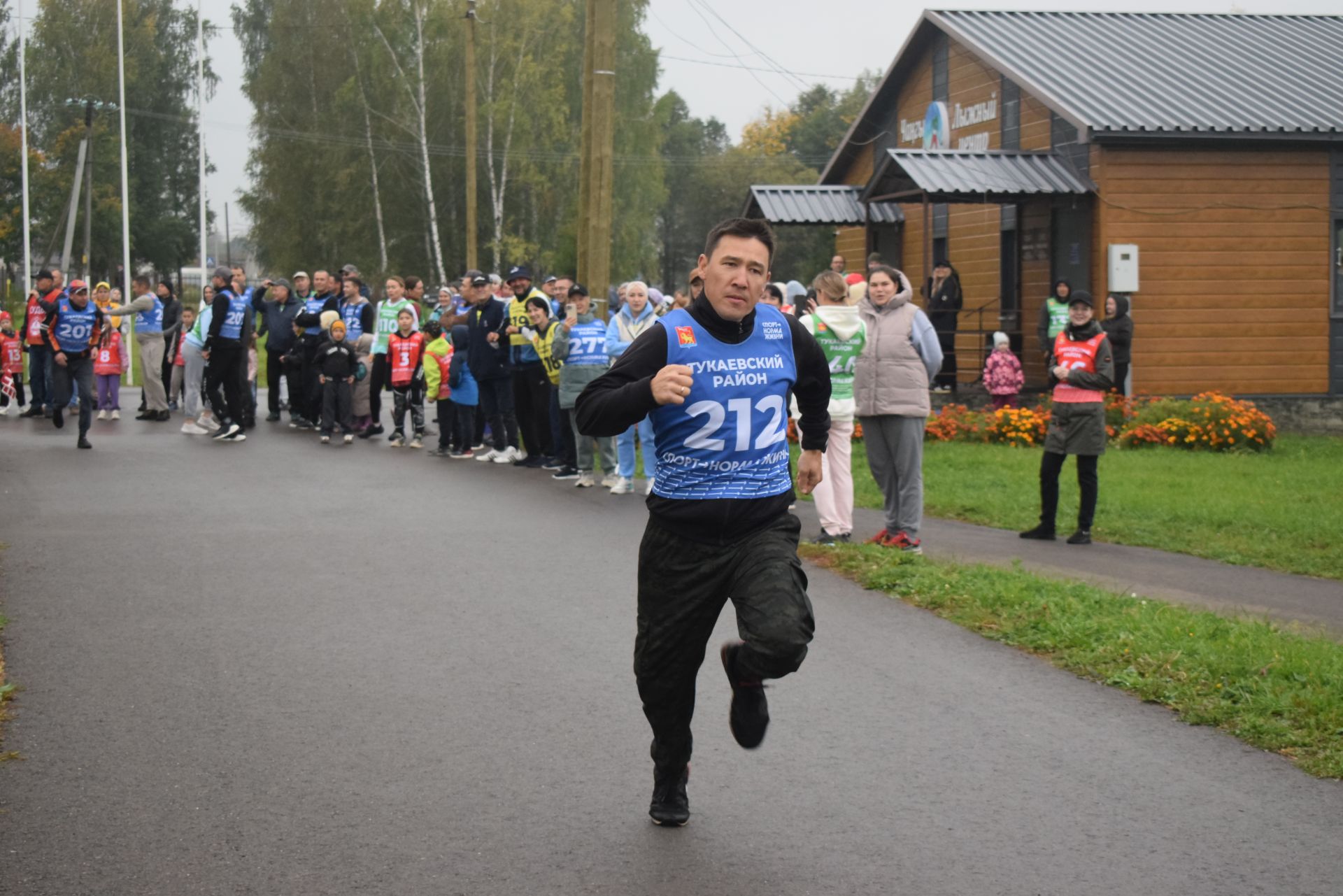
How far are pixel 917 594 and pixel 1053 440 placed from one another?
3.12m

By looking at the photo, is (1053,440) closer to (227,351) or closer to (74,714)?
(74,714)

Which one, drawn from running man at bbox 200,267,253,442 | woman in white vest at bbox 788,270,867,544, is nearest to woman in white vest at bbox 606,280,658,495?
woman in white vest at bbox 788,270,867,544

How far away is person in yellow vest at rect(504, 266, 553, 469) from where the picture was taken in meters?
16.7

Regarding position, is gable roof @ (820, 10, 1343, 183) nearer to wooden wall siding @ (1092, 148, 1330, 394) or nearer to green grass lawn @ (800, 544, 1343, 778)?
wooden wall siding @ (1092, 148, 1330, 394)

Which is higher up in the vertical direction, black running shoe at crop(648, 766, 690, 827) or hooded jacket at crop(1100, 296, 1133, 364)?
hooded jacket at crop(1100, 296, 1133, 364)

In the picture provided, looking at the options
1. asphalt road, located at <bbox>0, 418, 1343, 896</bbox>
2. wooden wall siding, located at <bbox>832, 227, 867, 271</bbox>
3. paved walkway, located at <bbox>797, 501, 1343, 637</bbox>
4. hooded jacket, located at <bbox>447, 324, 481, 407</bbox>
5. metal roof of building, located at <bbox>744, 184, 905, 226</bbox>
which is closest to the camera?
asphalt road, located at <bbox>0, 418, 1343, 896</bbox>

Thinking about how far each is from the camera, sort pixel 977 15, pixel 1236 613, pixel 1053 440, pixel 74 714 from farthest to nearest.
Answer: pixel 977 15 → pixel 1053 440 → pixel 1236 613 → pixel 74 714

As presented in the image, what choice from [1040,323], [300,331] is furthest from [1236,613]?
[300,331]

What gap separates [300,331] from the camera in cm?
2127

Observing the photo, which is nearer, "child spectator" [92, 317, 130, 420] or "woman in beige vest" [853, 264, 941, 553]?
"woman in beige vest" [853, 264, 941, 553]

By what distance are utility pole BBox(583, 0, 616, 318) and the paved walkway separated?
6555 millimetres

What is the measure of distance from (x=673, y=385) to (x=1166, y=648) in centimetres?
389

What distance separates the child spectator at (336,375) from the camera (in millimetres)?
19828

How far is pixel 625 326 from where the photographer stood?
14.6 m
